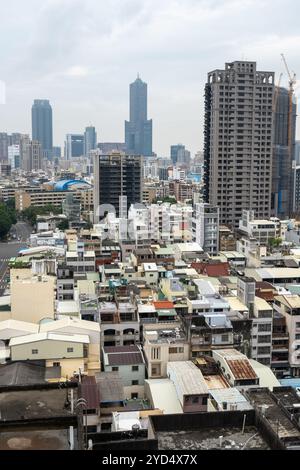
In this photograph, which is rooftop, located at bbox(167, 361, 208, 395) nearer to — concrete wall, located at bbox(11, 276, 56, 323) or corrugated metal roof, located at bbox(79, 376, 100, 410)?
corrugated metal roof, located at bbox(79, 376, 100, 410)

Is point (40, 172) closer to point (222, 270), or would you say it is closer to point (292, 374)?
point (222, 270)

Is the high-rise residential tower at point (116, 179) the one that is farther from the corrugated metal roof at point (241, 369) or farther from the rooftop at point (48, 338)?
the corrugated metal roof at point (241, 369)

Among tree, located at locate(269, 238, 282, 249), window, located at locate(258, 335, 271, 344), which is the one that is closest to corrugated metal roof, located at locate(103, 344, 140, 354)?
window, located at locate(258, 335, 271, 344)

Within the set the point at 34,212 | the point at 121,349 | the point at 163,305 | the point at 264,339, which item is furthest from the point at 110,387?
the point at 34,212

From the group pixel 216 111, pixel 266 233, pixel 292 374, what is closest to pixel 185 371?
pixel 292 374

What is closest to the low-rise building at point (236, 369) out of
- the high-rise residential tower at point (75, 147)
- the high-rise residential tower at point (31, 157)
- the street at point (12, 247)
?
the street at point (12, 247)
